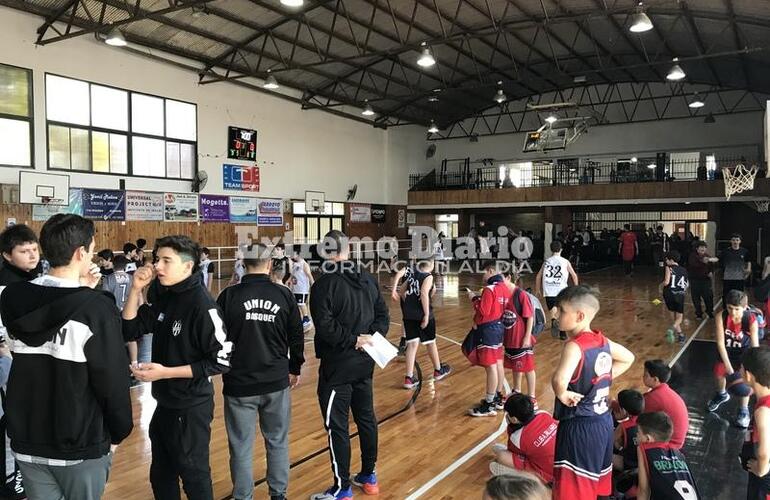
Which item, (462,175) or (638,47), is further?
(462,175)

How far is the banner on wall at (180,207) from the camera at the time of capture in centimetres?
1739

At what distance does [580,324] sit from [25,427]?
2531 millimetres

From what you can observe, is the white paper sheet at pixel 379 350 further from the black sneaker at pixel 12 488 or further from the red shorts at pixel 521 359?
the black sneaker at pixel 12 488

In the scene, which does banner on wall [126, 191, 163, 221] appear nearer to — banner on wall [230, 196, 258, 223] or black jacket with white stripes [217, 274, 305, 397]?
banner on wall [230, 196, 258, 223]

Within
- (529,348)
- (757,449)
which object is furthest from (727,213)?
(757,449)

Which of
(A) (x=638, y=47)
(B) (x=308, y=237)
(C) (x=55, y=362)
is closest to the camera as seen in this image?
(C) (x=55, y=362)

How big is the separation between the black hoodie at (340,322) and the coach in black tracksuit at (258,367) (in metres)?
0.26

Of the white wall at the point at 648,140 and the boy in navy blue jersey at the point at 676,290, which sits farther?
the white wall at the point at 648,140

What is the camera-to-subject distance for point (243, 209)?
65.3 ft

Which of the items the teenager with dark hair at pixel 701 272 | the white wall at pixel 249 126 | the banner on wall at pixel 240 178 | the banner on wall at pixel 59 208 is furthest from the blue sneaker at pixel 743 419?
the banner on wall at pixel 240 178

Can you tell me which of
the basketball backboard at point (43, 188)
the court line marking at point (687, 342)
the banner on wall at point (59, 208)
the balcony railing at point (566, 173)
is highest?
the balcony railing at point (566, 173)

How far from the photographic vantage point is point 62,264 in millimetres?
2150

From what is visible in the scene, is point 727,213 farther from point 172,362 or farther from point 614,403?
point 172,362

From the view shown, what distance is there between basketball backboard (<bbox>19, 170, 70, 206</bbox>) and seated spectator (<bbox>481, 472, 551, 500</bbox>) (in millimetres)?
15227
